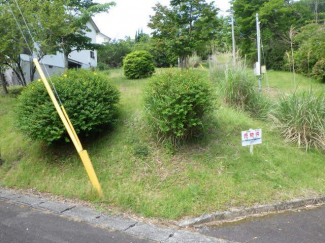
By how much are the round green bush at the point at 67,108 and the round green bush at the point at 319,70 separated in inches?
427

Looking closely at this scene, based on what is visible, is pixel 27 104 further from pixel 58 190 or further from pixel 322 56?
pixel 322 56

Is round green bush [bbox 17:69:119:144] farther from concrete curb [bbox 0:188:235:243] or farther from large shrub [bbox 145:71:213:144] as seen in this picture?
concrete curb [bbox 0:188:235:243]

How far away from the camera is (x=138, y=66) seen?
1423 cm

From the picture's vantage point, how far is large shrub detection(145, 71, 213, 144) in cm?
572

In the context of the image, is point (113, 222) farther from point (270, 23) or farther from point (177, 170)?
point (270, 23)

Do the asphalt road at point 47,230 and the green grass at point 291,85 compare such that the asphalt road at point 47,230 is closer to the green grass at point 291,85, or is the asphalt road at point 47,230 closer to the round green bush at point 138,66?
the green grass at point 291,85

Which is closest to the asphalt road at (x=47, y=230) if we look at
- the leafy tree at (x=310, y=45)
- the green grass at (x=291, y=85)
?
the green grass at (x=291, y=85)

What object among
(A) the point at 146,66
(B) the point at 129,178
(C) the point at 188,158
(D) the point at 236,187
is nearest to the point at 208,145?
(C) the point at 188,158

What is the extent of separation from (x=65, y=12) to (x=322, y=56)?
37.8 ft

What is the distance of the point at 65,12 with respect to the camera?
12.1 meters

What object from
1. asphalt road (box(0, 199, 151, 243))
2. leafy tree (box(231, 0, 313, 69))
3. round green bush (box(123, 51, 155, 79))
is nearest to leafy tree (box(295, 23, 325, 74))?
leafy tree (box(231, 0, 313, 69))

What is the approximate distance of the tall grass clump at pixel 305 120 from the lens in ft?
21.4

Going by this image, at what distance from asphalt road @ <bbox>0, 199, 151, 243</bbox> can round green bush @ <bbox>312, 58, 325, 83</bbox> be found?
504 inches

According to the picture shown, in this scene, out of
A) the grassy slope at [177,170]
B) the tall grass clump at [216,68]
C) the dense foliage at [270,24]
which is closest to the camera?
the grassy slope at [177,170]
